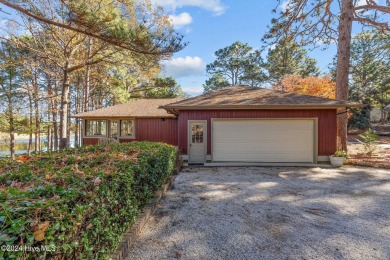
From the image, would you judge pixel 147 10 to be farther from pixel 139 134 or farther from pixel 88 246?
pixel 88 246

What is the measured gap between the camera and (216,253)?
264 centimetres

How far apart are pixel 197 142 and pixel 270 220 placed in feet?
18.2

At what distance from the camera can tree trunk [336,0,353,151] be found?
9.25 meters

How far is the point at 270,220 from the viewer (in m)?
3.58

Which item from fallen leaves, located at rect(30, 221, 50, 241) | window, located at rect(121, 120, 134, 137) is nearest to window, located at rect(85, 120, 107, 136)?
window, located at rect(121, 120, 134, 137)

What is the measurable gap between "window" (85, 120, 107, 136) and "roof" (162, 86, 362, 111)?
19.5 feet

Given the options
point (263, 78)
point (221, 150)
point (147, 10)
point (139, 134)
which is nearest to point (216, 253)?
point (221, 150)

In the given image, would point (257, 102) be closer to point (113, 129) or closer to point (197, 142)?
point (197, 142)

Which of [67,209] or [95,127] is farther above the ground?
[95,127]

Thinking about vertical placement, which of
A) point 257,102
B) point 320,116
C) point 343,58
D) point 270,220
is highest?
point 343,58

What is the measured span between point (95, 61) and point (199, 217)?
9378 mm

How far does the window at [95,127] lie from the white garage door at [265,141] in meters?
7.68

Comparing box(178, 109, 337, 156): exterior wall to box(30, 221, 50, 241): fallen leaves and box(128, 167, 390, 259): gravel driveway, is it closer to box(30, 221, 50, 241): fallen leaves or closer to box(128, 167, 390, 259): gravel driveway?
box(128, 167, 390, 259): gravel driveway

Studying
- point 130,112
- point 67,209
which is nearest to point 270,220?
point 67,209
